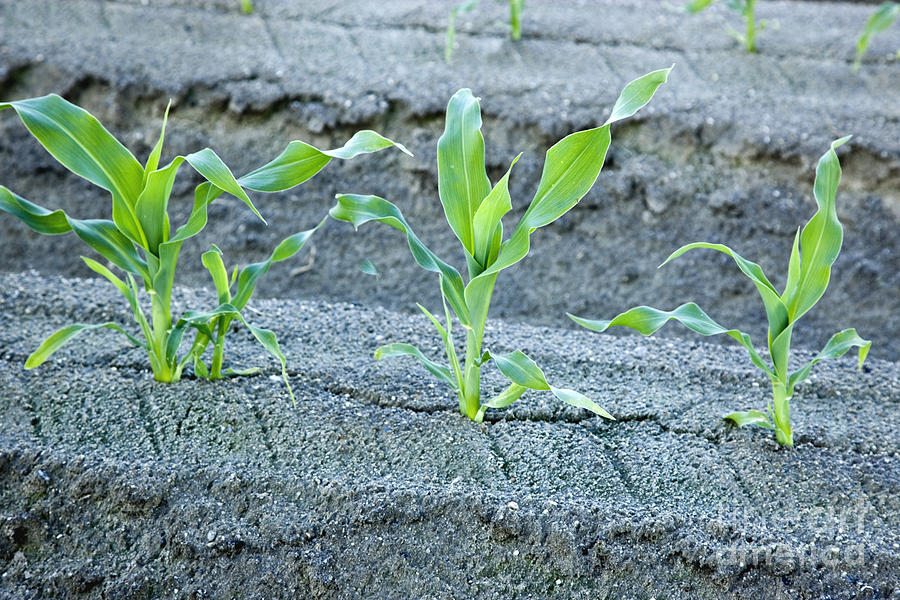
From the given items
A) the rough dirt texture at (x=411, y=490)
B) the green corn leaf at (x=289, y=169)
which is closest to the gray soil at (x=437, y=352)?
the rough dirt texture at (x=411, y=490)

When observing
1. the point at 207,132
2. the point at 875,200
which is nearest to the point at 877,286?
the point at 875,200

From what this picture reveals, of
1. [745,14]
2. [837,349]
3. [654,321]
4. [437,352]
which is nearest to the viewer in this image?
[654,321]

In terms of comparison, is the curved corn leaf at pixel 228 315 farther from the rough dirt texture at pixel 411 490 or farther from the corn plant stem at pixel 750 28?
the corn plant stem at pixel 750 28

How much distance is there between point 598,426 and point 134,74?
285 cm

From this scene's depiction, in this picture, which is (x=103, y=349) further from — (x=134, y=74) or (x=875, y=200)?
(x=875, y=200)

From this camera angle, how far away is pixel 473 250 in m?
1.72

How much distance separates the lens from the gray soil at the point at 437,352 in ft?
5.41

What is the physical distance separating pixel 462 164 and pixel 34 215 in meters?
0.91

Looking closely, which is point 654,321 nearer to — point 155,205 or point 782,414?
point 782,414

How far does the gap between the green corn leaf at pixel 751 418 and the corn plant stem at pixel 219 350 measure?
3.92ft

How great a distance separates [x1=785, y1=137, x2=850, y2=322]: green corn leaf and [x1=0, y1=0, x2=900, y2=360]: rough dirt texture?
5.38ft

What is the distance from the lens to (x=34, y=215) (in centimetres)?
175

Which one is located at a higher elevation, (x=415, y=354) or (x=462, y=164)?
(x=462, y=164)

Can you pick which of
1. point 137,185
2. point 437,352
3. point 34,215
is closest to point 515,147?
point 437,352
